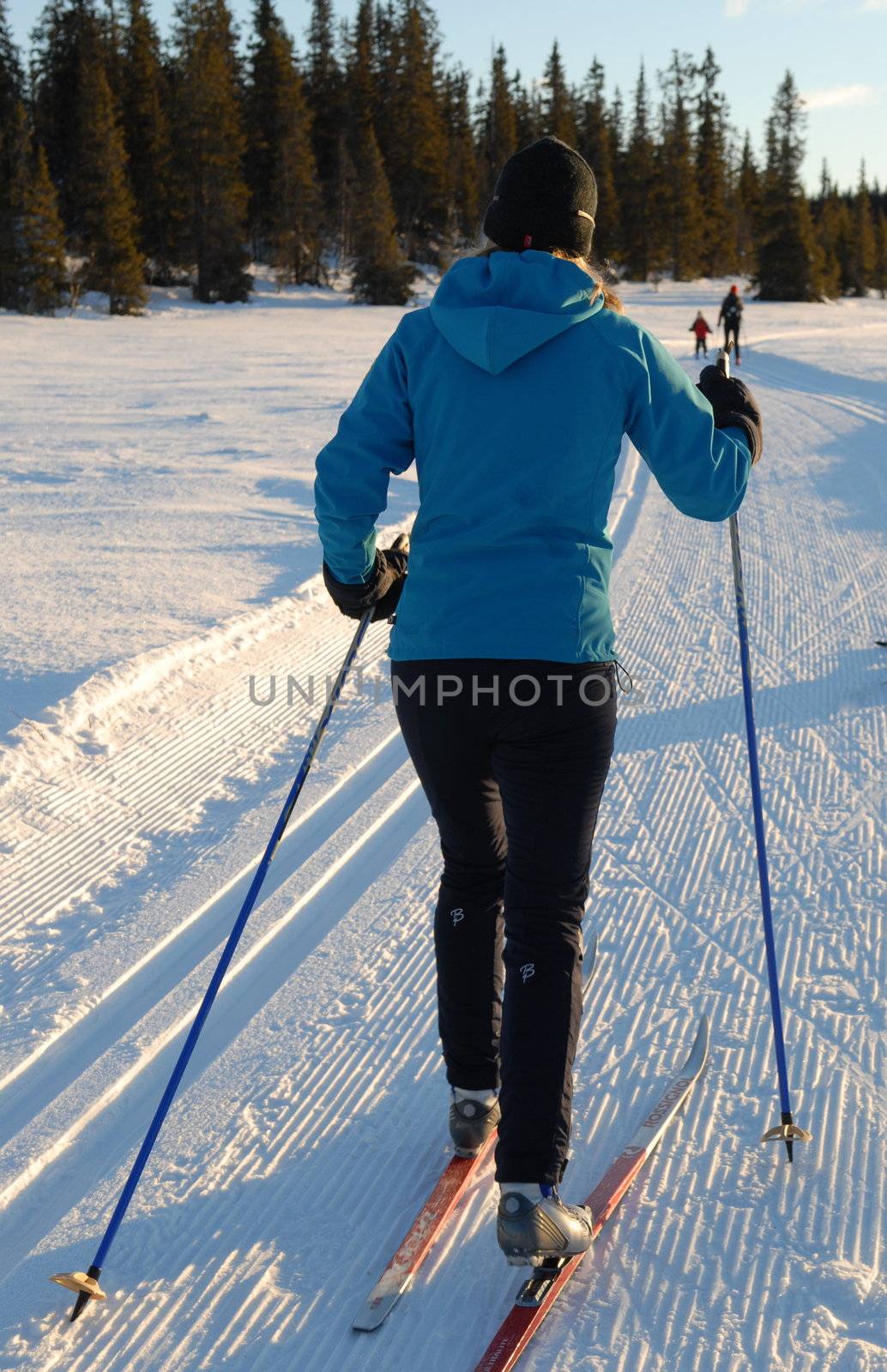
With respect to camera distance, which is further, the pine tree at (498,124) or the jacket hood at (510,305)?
the pine tree at (498,124)

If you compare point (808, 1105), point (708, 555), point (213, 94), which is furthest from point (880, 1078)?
point (213, 94)

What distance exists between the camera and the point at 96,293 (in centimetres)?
3434

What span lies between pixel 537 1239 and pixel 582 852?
26.2 inches

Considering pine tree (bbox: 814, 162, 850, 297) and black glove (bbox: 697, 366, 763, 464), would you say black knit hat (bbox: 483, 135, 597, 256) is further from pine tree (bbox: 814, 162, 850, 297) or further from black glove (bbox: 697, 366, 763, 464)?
pine tree (bbox: 814, 162, 850, 297)

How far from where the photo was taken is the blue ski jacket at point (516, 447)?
1799 mm

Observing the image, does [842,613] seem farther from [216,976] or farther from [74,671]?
[216,976]

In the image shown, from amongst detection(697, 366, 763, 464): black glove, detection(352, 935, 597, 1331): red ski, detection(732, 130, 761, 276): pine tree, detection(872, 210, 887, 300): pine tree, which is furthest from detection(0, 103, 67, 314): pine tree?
detection(872, 210, 887, 300): pine tree

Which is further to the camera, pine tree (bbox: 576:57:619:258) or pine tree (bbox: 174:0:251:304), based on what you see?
pine tree (bbox: 576:57:619:258)

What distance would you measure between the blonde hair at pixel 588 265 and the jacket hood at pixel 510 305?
0.04 m

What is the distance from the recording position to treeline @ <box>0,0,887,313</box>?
3553 centimetres

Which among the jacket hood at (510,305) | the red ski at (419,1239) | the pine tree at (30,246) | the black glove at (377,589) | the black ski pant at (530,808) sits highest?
the pine tree at (30,246)

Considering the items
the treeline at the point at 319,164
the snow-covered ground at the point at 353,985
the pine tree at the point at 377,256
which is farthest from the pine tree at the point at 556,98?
the snow-covered ground at the point at 353,985

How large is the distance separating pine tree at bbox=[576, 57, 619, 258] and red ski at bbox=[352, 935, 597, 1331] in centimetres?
5619

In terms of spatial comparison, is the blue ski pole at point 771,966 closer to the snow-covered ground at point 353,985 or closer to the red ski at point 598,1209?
the snow-covered ground at point 353,985
